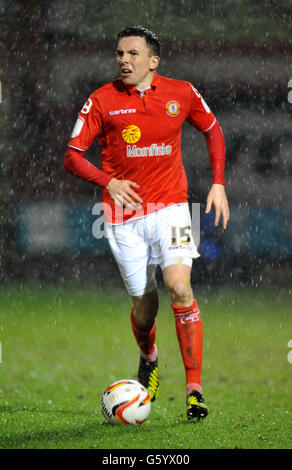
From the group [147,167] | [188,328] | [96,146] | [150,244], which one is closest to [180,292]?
[188,328]

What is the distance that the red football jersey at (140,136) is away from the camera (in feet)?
18.3

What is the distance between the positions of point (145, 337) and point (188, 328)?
2.96ft

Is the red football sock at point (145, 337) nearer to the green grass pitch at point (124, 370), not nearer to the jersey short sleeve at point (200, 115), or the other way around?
the green grass pitch at point (124, 370)

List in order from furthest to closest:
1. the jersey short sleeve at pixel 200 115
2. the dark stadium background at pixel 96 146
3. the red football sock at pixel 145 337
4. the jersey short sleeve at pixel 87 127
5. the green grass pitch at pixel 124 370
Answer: the dark stadium background at pixel 96 146 < the red football sock at pixel 145 337 < the jersey short sleeve at pixel 200 115 < the jersey short sleeve at pixel 87 127 < the green grass pitch at pixel 124 370

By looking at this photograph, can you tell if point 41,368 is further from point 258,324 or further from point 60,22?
point 60,22

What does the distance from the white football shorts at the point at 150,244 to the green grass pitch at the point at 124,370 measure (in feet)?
3.60

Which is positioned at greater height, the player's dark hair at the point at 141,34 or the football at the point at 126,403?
the player's dark hair at the point at 141,34

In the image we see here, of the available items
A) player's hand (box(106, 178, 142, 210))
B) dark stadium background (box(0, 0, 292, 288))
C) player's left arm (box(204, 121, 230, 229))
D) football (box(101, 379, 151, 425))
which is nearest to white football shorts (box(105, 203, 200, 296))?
player's left arm (box(204, 121, 230, 229))

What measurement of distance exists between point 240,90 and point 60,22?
3.69 m

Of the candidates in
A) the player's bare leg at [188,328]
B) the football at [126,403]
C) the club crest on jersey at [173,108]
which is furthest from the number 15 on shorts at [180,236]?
the football at [126,403]

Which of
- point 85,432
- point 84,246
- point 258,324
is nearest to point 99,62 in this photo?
point 84,246

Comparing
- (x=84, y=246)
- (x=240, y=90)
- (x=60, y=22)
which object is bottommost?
(x=84, y=246)

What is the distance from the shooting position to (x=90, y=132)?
5562 mm

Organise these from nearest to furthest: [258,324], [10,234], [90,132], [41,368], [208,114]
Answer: [90,132] < [208,114] < [41,368] < [258,324] < [10,234]
